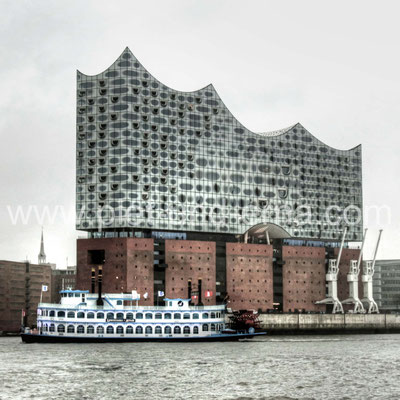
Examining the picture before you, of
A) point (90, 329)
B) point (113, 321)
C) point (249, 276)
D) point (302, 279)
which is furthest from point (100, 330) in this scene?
point (302, 279)

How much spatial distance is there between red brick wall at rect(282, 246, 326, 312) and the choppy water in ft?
200

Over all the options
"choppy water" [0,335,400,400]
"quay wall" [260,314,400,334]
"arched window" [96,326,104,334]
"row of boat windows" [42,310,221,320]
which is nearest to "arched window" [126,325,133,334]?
"row of boat windows" [42,310,221,320]

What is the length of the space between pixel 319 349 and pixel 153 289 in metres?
48.6

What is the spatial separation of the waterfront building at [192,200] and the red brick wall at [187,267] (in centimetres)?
21

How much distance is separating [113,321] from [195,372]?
134 feet

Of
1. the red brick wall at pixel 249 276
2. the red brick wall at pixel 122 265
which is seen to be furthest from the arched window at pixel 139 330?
the red brick wall at pixel 249 276

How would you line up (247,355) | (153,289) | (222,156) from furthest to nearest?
(222,156) → (153,289) → (247,355)

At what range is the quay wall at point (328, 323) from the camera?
541 ft

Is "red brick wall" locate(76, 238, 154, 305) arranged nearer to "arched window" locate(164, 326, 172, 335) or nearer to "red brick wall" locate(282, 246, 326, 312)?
"arched window" locate(164, 326, 172, 335)

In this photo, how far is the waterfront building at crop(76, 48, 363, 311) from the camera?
517 feet

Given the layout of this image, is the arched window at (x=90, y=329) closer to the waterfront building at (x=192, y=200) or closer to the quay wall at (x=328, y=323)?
the waterfront building at (x=192, y=200)

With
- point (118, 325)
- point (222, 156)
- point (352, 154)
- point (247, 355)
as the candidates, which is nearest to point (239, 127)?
point (222, 156)

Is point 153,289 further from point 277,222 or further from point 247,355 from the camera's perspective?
point 247,355

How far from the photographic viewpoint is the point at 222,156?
16975 cm
